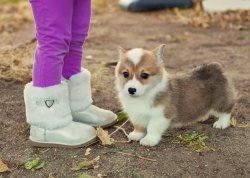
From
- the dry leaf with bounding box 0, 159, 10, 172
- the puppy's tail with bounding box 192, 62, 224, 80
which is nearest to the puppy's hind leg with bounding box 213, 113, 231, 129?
the puppy's tail with bounding box 192, 62, 224, 80

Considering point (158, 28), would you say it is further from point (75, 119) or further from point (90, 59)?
point (75, 119)

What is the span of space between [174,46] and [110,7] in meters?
2.84

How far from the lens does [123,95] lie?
3.26 m

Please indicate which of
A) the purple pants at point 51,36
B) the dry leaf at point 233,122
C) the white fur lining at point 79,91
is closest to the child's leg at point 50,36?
the purple pants at point 51,36

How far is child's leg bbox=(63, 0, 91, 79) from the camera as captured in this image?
3.24 m

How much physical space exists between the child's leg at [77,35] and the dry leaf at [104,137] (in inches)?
Answer: 17.7

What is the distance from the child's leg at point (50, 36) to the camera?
9.54ft

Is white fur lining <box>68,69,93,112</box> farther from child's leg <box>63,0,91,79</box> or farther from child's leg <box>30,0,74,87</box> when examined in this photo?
child's leg <box>30,0,74,87</box>

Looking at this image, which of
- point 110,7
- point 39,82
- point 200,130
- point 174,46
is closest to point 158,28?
point 174,46

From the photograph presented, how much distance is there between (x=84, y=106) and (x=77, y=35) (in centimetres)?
51

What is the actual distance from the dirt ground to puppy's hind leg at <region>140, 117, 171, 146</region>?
47mm

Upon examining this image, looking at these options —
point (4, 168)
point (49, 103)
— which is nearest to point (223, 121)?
point (49, 103)

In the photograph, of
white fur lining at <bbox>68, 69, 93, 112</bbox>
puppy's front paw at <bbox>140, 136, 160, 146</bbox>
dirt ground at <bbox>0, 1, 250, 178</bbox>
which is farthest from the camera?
white fur lining at <bbox>68, 69, 93, 112</bbox>

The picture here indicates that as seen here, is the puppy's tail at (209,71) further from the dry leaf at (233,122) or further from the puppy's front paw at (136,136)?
the puppy's front paw at (136,136)
